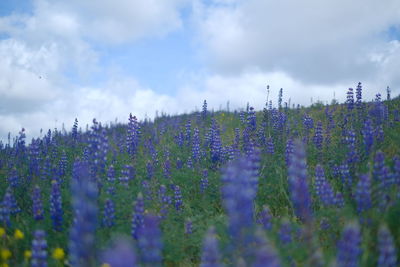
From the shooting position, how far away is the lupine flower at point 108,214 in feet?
16.1

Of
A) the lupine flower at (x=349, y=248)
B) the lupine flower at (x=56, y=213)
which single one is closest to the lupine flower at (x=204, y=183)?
the lupine flower at (x=56, y=213)

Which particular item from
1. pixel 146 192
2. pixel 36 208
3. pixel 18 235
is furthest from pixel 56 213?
pixel 146 192

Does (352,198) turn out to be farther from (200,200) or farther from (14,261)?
(14,261)

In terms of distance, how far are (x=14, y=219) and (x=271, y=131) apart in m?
6.22

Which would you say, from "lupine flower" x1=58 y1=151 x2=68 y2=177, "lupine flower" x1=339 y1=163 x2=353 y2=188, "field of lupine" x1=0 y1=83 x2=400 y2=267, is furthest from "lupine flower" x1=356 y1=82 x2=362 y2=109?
"lupine flower" x1=58 y1=151 x2=68 y2=177

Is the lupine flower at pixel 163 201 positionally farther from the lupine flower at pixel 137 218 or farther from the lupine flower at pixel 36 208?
the lupine flower at pixel 36 208

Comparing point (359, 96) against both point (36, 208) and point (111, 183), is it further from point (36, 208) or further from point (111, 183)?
point (36, 208)

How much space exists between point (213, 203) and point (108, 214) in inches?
84.9

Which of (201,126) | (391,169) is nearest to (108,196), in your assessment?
(391,169)

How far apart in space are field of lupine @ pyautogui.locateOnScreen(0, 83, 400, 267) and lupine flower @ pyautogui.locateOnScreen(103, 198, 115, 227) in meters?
0.01

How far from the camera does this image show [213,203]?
6.50 metres

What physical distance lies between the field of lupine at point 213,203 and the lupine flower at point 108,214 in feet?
0.04

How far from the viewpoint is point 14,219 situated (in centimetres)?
557

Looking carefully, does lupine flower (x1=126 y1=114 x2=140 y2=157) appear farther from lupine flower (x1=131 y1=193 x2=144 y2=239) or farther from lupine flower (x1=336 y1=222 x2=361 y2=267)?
lupine flower (x1=336 y1=222 x2=361 y2=267)
